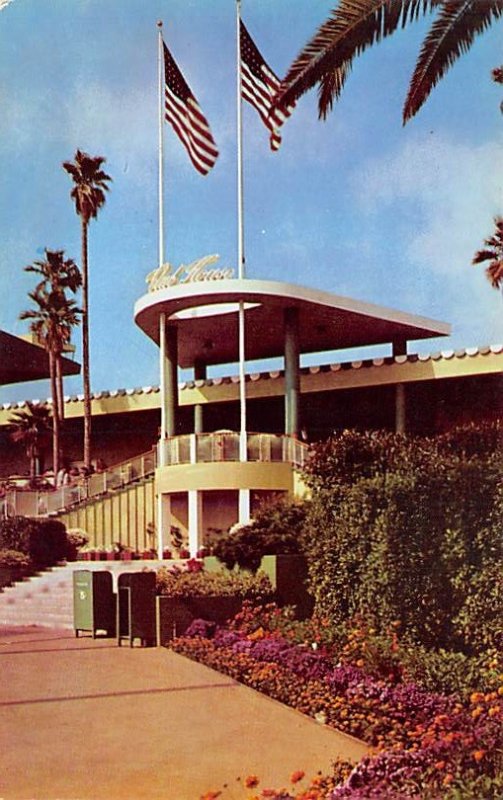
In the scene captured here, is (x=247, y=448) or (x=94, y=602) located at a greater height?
(x=247, y=448)

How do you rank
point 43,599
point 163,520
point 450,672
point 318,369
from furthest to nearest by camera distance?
point 318,369 → point 163,520 → point 43,599 → point 450,672

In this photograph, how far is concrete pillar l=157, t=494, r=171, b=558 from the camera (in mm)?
24417

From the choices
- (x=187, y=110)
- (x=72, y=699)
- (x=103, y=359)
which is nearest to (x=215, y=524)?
(x=103, y=359)

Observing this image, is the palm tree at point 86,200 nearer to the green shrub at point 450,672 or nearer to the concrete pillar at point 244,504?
the concrete pillar at point 244,504

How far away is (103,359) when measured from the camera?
2014 centimetres

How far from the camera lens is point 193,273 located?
24.5m

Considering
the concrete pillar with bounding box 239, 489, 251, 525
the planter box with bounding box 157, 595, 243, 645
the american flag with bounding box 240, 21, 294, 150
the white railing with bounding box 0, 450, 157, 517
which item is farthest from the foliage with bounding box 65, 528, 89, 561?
the american flag with bounding box 240, 21, 294, 150

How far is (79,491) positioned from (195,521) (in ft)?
13.9

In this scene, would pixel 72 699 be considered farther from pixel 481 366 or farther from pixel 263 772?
pixel 481 366

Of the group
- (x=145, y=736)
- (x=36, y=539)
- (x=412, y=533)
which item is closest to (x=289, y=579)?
(x=412, y=533)

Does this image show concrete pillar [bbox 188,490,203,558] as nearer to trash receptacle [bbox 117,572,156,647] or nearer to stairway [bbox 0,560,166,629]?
stairway [bbox 0,560,166,629]

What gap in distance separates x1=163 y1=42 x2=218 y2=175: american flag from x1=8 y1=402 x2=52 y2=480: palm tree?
44.7 feet

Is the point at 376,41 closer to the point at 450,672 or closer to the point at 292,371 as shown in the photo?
the point at 450,672

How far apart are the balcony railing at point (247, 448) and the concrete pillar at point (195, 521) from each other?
0.87 meters
